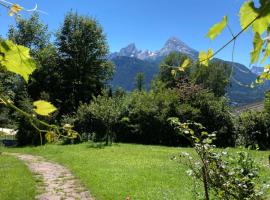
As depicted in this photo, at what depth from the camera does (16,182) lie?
12.1 metres

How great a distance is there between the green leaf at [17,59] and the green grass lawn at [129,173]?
646 centimetres

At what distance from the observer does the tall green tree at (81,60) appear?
37.8 metres

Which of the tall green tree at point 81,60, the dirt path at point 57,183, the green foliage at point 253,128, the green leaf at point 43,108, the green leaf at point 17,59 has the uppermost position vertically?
the tall green tree at point 81,60

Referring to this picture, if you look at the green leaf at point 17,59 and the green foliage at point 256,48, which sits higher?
the green foliage at point 256,48

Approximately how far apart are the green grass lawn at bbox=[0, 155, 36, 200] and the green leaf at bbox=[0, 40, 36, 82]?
9.90 meters

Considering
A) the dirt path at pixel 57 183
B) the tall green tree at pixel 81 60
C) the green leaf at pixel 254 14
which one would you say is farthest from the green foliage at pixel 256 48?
the tall green tree at pixel 81 60

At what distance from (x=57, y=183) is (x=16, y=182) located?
1.13m

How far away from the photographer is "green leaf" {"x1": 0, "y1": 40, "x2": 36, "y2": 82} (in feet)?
2.35

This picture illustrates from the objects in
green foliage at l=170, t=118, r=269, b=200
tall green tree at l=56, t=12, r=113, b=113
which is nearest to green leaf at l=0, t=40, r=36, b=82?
green foliage at l=170, t=118, r=269, b=200

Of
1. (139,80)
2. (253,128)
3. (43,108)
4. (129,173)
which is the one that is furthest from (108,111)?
(139,80)

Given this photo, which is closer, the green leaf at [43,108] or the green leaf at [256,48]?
the green leaf at [43,108]

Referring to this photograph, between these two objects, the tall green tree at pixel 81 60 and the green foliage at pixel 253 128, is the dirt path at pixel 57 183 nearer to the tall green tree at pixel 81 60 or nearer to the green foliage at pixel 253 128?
the green foliage at pixel 253 128

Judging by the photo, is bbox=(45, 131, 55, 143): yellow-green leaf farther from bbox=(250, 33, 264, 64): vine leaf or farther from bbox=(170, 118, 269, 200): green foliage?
bbox=(170, 118, 269, 200): green foliage

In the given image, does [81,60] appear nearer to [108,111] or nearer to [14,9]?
[108,111]
